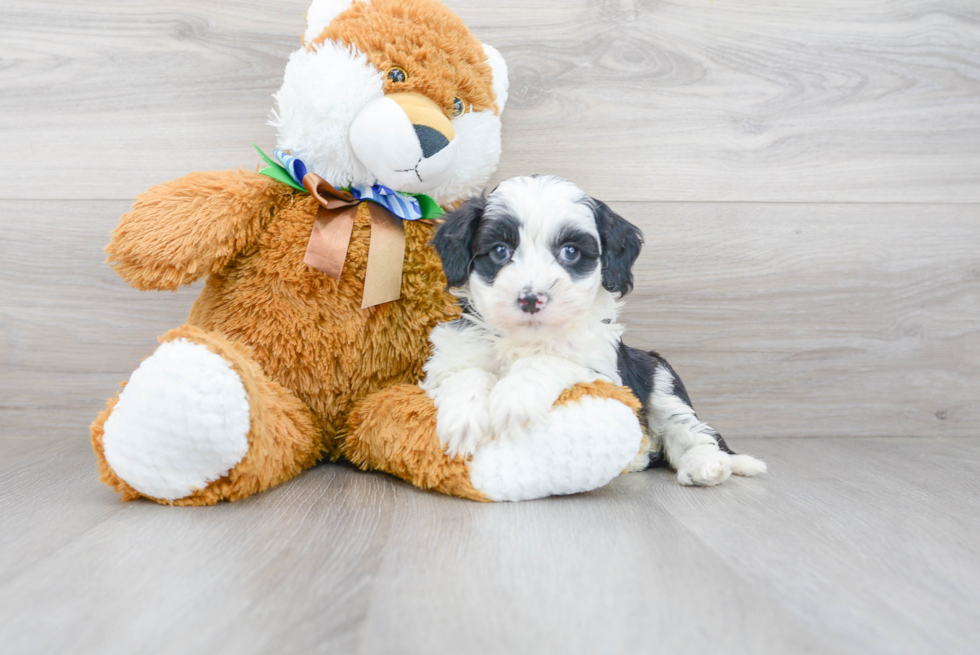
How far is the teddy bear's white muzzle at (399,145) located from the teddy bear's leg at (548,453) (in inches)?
16.4

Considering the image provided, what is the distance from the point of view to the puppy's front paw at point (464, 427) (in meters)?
1.11

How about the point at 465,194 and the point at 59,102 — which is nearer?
the point at 465,194

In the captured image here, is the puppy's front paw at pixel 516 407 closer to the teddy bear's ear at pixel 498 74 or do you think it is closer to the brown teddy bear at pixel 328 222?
the brown teddy bear at pixel 328 222

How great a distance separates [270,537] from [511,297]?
0.49 meters

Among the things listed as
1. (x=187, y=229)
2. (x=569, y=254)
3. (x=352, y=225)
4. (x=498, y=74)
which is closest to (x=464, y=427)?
(x=569, y=254)

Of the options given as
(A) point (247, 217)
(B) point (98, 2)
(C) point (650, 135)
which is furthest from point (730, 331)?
(B) point (98, 2)

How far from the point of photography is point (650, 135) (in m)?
1.70

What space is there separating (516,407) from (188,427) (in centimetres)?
48

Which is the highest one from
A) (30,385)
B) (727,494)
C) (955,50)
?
(955,50)

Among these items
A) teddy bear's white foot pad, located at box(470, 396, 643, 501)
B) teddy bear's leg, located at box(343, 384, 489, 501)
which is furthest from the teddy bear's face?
teddy bear's white foot pad, located at box(470, 396, 643, 501)

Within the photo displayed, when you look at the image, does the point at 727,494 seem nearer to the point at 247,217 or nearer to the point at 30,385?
the point at 247,217

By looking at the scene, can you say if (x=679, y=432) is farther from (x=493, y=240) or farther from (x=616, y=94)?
(x=616, y=94)

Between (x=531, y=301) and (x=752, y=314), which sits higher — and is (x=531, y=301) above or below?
above

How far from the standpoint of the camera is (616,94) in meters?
1.69
